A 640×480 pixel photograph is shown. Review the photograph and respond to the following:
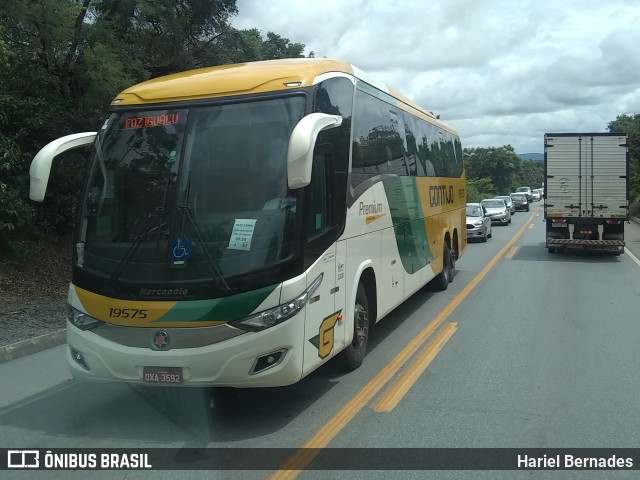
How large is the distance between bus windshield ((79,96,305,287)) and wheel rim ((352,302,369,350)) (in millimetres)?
Answer: 1877

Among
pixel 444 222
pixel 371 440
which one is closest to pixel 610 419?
pixel 371 440

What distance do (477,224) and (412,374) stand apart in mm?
17011

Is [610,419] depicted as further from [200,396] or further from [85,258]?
[85,258]

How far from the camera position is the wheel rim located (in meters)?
6.68

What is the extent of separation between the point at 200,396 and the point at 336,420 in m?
1.51

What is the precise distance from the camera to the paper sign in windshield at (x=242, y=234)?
4996 millimetres

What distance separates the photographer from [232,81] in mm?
5574

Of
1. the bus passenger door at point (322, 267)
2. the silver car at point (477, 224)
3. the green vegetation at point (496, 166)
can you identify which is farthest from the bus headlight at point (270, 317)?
the green vegetation at point (496, 166)

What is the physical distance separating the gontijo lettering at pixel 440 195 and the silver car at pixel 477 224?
9.89m

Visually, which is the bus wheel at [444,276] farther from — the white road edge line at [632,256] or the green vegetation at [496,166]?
the green vegetation at [496,166]

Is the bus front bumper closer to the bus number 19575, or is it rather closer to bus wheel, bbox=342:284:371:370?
the bus number 19575

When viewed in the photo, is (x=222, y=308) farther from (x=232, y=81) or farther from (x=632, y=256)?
(x=632, y=256)

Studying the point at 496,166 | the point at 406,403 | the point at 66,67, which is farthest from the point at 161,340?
the point at 496,166

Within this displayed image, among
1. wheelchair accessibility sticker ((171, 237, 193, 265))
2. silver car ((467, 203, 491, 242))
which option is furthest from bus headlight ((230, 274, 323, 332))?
silver car ((467, 203, 491, 242))
